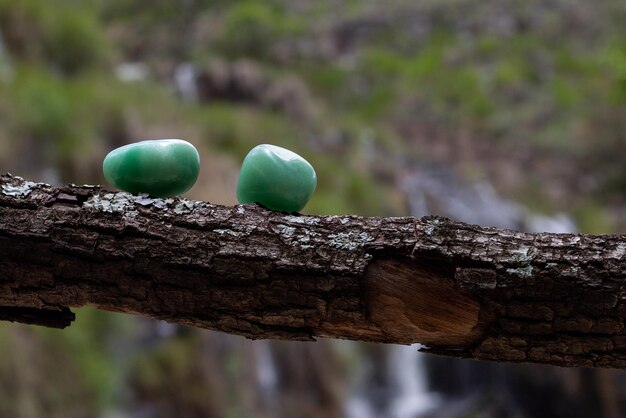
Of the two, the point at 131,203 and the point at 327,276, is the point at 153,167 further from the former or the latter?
the point at 327,276

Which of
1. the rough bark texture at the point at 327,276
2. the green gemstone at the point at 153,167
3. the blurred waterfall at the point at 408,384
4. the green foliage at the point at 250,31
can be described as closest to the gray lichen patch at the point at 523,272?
the rough bark texture at the point at 327,276

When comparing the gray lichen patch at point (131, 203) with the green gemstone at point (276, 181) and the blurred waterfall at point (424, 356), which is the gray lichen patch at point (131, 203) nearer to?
the green gemstone at point (276, 181)

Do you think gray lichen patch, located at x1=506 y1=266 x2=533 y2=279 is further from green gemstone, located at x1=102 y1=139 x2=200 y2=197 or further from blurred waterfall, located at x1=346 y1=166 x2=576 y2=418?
blurred waterfall, located at x1=346 y1=166 x2=576 y2=418

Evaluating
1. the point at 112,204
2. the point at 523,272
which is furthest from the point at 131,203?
the point at 523,272

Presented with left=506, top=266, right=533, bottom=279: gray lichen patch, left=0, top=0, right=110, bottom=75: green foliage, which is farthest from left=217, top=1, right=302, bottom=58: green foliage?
left=506, top=266, right=533, bottom=279: gray lichen patch

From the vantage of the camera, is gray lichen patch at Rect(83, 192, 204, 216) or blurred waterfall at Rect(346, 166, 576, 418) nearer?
gray lichen patch at Rect(83, 192, 204, 216)

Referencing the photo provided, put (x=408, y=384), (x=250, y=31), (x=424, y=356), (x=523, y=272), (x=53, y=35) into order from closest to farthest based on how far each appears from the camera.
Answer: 1. (x=523, y=272)
2. (x=53, y=35)
3. (x=408, y=384)
4. (x=424, y=356)
5. (x=250, y=31)
